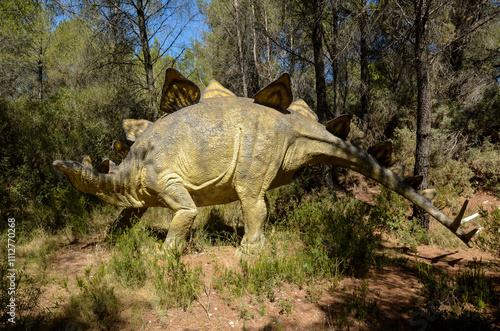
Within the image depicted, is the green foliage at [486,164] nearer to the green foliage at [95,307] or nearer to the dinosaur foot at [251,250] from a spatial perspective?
the dinosaur foot at [251,250]

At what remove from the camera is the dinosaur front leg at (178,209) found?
3984mm

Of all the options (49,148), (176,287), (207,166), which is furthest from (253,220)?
(49,148)

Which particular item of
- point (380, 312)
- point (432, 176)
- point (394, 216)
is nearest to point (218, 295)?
point (380, 312)

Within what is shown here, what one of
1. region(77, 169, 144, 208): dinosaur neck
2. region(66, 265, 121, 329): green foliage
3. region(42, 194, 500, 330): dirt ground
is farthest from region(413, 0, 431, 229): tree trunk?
region(66, 265, 121, 329): green foliage

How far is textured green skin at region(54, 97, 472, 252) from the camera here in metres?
4.02

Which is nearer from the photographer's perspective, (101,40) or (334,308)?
(334,308)

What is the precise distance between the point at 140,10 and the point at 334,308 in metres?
7.44

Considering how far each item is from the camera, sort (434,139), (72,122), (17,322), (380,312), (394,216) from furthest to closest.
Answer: (434,139) < (72,122) < (394,216) < (380,312) < (17,322)

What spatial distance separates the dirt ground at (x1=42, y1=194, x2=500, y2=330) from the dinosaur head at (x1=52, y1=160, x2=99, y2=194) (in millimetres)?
941

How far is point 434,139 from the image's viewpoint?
29.9 feet

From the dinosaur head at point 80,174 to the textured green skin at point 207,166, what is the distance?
0.01 m

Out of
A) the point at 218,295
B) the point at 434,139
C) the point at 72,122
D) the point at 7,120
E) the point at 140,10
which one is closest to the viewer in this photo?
the point at 218,295

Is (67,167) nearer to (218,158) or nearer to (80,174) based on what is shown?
(80,174)

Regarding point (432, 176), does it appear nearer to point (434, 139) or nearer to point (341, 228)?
point (434, 139)
